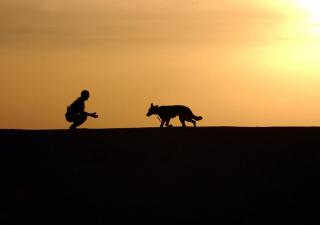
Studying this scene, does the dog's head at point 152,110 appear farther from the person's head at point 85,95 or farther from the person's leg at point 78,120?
the person's leg at point 78,120

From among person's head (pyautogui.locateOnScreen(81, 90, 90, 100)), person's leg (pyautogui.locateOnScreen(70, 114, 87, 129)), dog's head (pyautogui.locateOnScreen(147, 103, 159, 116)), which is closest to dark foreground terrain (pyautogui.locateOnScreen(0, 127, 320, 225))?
person's leg (pyautogui.locateOnScreen(70, 114, 87, 129))

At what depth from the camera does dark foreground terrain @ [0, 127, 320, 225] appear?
1193cm

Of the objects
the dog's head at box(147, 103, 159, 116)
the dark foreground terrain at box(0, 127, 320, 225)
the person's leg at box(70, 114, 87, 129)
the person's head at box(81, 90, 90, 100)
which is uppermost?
the dog's head at box(147, 103, 159, 116)

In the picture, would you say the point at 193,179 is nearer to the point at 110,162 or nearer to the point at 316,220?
the point at 110,162

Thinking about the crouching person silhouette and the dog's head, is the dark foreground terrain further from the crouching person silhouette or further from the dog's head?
the dog's head

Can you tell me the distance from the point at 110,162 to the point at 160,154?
1.07 metres

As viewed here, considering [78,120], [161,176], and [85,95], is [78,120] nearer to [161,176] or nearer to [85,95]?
[85,95]

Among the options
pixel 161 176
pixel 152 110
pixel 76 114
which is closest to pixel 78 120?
pixel 76 114

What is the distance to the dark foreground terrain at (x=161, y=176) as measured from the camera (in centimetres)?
1193

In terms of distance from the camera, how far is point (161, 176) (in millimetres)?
13781

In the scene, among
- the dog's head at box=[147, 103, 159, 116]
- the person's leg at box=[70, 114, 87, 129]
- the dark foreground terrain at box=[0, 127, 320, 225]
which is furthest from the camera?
the dog's head at box=[147, 103, 159, 116]

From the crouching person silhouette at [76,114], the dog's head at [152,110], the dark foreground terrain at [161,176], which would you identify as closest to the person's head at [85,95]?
the crouching person silhouette at [76,114]

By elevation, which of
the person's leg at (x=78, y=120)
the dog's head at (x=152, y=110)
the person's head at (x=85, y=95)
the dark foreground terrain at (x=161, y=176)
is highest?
the dog's head at (x=152, y=110)

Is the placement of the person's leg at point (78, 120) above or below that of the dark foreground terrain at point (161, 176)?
above
